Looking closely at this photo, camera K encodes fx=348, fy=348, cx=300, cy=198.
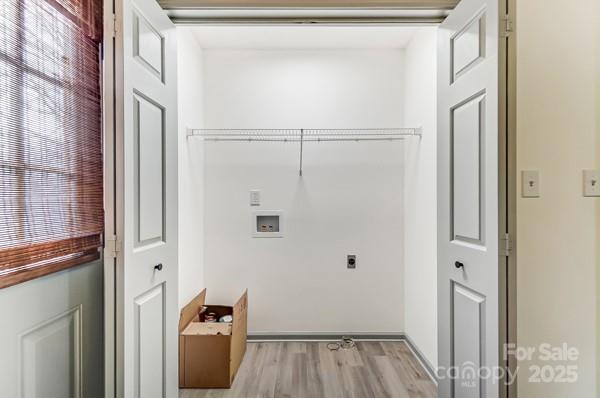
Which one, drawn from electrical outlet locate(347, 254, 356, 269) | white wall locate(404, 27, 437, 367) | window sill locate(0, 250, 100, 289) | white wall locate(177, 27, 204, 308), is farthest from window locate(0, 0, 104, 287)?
electrical outlet locate(347, 254, 356, 269)

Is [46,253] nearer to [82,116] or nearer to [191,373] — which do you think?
[82,116]

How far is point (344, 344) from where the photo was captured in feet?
9.91

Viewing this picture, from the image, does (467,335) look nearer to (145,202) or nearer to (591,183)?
(591,183)

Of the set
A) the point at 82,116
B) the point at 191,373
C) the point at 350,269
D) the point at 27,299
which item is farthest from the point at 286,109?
the point at 27,299

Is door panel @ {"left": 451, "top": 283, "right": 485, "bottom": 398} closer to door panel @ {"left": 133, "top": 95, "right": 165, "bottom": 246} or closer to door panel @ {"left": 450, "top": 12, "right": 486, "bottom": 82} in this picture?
door panel @ {"left": 450, "top": 12, "right": 486, "bottom": 82}

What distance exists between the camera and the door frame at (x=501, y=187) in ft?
3.96

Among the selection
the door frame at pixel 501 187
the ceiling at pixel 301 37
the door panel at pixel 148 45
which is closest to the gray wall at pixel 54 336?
the door frame at pixel 501 187

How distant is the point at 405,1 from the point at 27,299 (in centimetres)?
180

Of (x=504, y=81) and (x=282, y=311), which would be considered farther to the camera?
(x=282, y=311)

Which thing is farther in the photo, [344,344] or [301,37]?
[344,344]

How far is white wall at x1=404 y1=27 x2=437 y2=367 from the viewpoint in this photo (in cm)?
246

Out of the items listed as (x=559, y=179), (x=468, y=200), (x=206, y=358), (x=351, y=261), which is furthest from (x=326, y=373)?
(x=559, y=179)

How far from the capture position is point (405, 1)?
1523 millimetres

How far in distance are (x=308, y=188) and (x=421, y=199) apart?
971 mm
